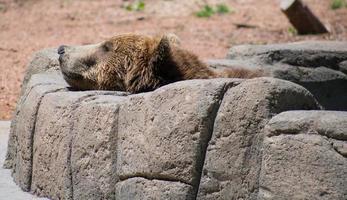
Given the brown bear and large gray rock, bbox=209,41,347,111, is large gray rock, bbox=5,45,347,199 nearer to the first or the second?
the brown bear

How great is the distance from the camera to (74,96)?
5434 millimetres

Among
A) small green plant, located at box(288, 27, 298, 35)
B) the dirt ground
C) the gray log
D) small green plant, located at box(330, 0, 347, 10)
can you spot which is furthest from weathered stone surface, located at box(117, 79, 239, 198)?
small green plant, located at box(330, 0, 347, 10)

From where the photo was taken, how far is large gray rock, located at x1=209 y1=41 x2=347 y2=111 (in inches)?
296

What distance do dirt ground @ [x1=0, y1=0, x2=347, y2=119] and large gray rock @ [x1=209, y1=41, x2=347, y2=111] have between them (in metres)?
4.17

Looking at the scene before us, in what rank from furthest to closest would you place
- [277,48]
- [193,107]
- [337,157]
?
1. [277,48]
2. [193,107]
3. [337,157]

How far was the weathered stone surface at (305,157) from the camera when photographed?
159 inches

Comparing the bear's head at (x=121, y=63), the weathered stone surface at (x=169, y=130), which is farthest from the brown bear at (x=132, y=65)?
the weathered stone surface at (x=169, y=130)

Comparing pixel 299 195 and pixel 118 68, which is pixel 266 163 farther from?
pixel 118 68

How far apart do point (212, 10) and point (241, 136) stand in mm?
10888

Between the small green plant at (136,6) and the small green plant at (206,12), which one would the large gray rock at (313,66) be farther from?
the small green plant at (136,6)

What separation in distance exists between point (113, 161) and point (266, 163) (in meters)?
1.10

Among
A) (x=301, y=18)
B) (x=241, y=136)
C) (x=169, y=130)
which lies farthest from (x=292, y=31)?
(x=241, y=136)

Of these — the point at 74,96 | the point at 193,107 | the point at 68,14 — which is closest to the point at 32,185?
the point at 74,96

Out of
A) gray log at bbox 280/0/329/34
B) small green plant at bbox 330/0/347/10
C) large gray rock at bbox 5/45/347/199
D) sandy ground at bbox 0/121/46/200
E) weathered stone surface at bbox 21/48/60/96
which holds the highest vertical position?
large gray rock at bbox 5/45/347/199
